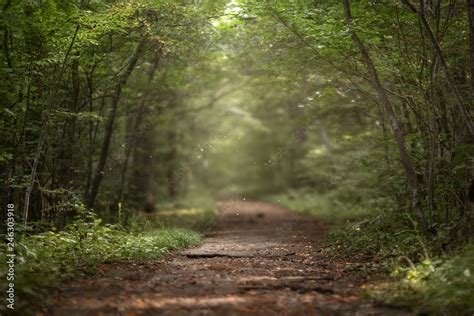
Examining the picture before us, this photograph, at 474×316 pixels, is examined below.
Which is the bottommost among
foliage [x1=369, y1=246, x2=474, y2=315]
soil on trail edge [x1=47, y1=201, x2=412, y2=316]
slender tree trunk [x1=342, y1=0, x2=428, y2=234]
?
soil on trail edge [x1=47, y1=201, x2=412, y2=316]

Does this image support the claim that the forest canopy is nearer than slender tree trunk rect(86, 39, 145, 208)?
Yes

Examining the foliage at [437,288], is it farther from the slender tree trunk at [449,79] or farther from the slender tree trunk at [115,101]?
the slender tree trunk at [115,101]

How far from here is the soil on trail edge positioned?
5.87 m

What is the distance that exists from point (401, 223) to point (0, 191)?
1063 cm

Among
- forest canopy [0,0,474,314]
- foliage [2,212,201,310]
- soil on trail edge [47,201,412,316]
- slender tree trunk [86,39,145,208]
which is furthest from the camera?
slender tree trunk [86,39,145,208]

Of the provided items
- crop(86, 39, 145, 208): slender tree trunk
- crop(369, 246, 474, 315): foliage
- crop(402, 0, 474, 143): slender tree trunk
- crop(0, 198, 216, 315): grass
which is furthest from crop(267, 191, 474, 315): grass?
crop(86, 39, 145, 208): slender tree trunk

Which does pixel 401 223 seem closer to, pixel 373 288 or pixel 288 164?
pixel 373 288

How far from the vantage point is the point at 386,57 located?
10602 mm

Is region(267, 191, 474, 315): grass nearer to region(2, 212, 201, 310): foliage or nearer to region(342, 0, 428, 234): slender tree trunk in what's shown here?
region(342, 0, 428, 234): slender tree trunk

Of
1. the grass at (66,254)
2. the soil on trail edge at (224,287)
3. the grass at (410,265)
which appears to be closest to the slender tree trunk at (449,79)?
the grass at (410,265)

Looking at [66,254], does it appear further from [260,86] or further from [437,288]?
[260,86]

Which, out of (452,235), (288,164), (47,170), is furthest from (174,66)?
(288,164)

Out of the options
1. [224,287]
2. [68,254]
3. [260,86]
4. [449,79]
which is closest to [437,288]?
[224,287]

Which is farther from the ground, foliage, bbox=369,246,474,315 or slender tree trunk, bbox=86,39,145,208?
slender tree trunk, bbox=86,39,145,208
